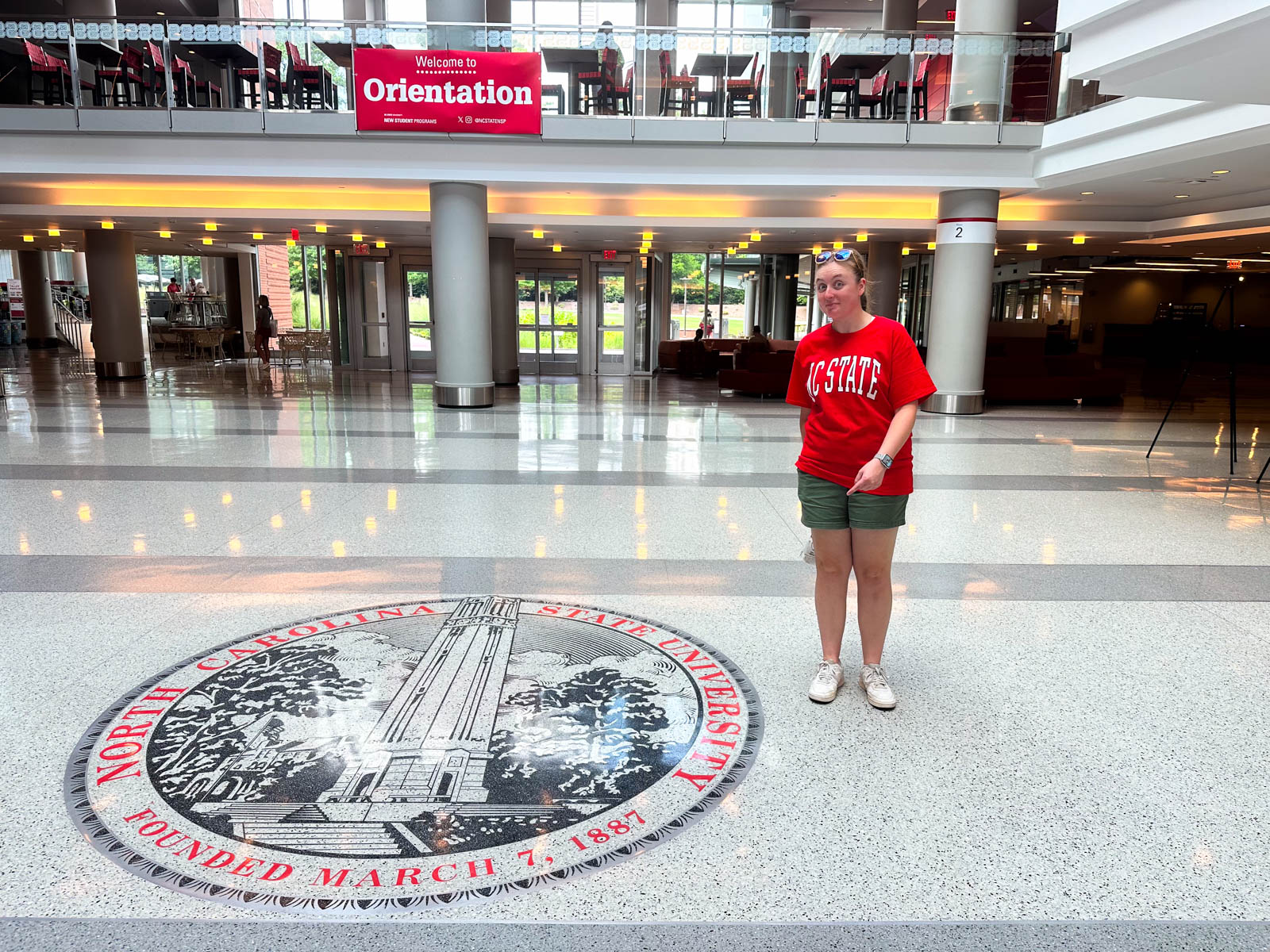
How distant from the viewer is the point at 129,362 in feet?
58.2

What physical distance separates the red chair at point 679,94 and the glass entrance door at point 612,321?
349 inches

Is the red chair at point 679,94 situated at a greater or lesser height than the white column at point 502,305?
greater

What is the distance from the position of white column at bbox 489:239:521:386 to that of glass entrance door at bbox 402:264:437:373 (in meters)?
3.85

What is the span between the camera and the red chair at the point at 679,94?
1204cm

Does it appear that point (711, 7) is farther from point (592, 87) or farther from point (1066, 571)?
point (1066, 571)

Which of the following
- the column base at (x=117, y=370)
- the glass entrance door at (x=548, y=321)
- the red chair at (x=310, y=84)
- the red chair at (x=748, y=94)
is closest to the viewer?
the red chair at (x=310, y=84)

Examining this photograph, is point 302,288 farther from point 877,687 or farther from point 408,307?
point 877,687

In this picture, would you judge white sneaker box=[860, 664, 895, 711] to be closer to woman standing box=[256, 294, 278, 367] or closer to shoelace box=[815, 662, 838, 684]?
shoelace box=[815, 662, 838, 684]

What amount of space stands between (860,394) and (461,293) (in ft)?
35.7

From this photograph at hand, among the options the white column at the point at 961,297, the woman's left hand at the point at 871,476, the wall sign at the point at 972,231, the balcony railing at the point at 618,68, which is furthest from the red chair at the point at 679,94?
the woman's left hand at the point at 871,476

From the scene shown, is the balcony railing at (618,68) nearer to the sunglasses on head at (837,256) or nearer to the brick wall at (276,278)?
the sunglasses on head at (837,256)

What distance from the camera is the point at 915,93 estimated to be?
11.9m

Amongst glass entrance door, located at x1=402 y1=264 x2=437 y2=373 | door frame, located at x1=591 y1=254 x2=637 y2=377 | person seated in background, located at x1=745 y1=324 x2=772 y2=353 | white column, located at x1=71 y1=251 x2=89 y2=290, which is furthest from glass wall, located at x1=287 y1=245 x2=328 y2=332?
person seated in background, located at x1=745 y1=324 x2=772 y2=353

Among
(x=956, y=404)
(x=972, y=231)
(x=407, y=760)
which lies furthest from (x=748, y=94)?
(x=407, y=760)
